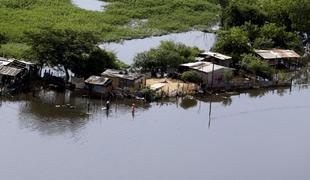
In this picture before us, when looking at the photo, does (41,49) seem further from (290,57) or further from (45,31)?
(290,57)

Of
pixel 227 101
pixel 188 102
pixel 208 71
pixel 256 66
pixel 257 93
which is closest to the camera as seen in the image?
pixel 188 102

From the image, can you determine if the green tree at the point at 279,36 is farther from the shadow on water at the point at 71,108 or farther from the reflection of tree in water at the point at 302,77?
the shadow on water at the point at 71,108

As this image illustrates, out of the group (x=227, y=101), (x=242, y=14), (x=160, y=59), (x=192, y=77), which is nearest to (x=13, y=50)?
(x=160, y=59)

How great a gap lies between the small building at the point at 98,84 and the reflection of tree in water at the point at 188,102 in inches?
146

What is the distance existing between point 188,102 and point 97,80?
4725 mm

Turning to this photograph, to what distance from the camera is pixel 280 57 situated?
3809 cm

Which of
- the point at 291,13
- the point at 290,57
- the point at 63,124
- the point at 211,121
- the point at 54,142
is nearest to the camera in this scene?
the point at 54,142

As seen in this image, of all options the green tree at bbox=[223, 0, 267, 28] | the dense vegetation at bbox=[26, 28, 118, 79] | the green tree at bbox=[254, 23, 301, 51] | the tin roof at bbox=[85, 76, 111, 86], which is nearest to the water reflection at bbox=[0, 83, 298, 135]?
the tin roof at bbox=[85, 76, 111, 86]

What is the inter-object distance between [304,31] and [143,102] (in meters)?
18.3

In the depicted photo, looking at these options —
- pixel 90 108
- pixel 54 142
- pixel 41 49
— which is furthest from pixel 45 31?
pixel 54 142

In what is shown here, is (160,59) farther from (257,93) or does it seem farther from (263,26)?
(263,26)

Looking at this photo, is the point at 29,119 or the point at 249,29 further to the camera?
the point at 249,29

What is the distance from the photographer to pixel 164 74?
34.4 meters

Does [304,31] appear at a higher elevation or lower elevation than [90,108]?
higher
